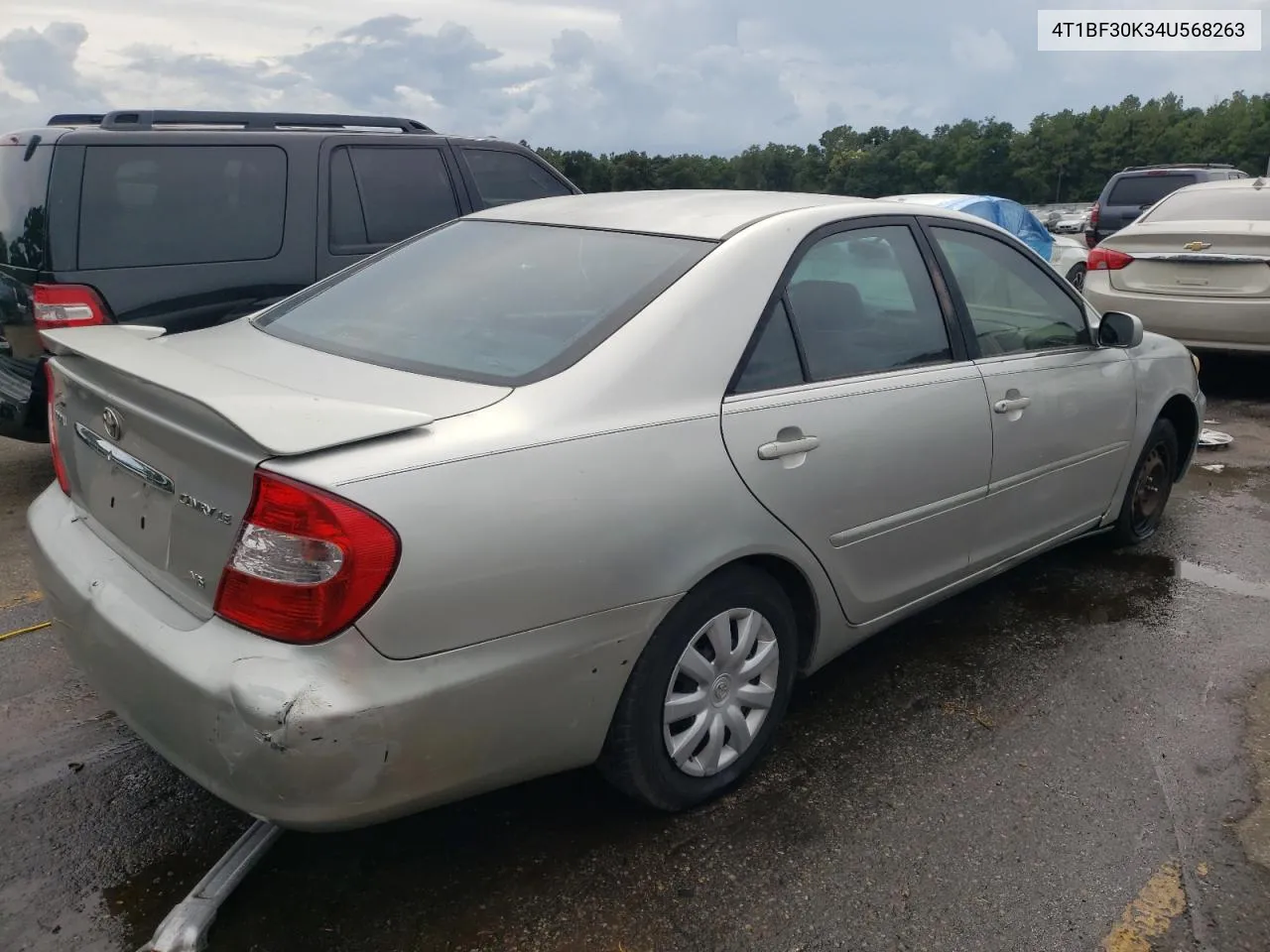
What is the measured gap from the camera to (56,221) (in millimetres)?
4652

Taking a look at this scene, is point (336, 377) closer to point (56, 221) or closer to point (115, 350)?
point (115, 350)

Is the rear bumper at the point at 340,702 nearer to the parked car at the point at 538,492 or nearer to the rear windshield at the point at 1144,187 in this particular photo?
the parked car at the point at 538,492

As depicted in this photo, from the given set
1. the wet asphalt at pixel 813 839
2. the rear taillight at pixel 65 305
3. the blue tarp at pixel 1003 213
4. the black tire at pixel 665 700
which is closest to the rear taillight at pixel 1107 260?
the blue tarp at pixel 1003 213

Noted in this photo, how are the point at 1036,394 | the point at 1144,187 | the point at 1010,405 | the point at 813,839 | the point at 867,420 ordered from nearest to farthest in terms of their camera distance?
the point at 813,839
the point at 867,420
the point at 1010,405
the point at 1036,394
the point at 1144,187

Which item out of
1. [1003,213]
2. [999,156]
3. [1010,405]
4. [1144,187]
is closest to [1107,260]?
A: [1003,213]

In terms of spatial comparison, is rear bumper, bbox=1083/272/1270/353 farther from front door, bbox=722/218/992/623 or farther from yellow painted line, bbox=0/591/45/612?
yellow painted line, bbox=0/591/45/612

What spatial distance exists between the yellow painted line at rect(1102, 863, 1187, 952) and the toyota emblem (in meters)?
2.46

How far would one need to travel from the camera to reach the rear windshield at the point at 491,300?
8.43 ft

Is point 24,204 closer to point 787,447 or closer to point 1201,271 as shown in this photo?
point 787,447

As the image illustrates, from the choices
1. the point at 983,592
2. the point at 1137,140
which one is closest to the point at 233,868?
the point at 983,592

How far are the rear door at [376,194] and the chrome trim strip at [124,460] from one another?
2960 millimetres

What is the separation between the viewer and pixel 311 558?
78.2 inches

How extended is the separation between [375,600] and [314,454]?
0.99 ft

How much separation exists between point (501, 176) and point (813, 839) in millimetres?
4823
